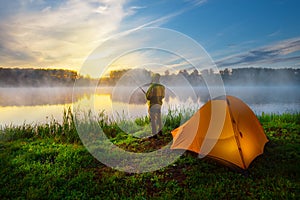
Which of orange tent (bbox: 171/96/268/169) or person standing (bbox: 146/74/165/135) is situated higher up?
person standing (bbox: 146/74/165/135)

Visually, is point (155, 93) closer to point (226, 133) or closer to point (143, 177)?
point (226, 133)

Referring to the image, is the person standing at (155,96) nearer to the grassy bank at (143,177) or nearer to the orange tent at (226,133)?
the grassy bank at (143,177)

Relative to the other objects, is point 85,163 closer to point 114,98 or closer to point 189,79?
point 114,98

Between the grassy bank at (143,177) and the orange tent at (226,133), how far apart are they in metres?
0.32

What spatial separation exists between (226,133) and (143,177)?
2.49 metres

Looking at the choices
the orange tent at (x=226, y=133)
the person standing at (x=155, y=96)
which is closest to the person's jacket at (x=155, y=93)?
the person standing at (x=155, y=96)

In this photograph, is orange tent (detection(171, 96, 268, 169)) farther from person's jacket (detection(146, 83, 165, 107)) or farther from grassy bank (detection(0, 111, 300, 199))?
person's jacket (detection(146, 83, 165, 107))

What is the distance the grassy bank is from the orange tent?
1.05ft

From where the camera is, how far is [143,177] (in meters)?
5.82

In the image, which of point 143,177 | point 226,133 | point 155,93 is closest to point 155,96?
point 155,93

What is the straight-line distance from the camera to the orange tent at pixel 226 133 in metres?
6.11

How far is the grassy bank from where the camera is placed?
5.00m

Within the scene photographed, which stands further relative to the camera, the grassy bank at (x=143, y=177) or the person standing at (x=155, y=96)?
the person standing at (x=155, y=96)

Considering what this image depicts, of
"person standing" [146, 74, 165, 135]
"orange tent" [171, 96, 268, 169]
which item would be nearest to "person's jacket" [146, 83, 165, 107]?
"person standing" [146, 74, 165, 135]
